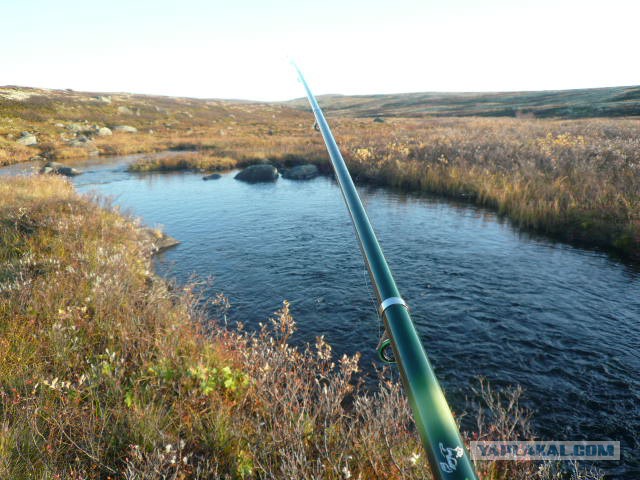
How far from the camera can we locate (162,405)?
13.8ft

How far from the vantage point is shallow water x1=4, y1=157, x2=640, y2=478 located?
6.39 m

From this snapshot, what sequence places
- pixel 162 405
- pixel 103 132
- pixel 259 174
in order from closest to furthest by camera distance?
pixel 162 405 → pixel 259 174 → pixel 103 132

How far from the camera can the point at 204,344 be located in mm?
5730

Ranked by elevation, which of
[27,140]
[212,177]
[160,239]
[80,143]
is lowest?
[160,239]

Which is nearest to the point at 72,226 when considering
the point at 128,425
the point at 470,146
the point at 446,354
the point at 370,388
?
the point at 128,425

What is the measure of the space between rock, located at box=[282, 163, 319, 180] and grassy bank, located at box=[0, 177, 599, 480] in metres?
20.2

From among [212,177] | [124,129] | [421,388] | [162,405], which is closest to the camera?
[421,388]

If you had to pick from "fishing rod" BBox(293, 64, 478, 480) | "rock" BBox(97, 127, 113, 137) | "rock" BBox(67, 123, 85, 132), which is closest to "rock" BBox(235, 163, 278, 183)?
"fishing rod" BBox(293, 64, 478, 480)

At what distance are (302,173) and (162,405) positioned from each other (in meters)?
23.7

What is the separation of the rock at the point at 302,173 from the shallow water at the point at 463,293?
347 inches

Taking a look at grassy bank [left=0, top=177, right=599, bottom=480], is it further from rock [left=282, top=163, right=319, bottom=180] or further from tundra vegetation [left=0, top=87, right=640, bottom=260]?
rock [left=282, top=163, right=319, bottom=180]

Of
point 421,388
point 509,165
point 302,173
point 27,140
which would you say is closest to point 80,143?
point 27,140

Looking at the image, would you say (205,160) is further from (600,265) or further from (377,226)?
(600,265)

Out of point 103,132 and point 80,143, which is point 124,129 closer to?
point 103,132
